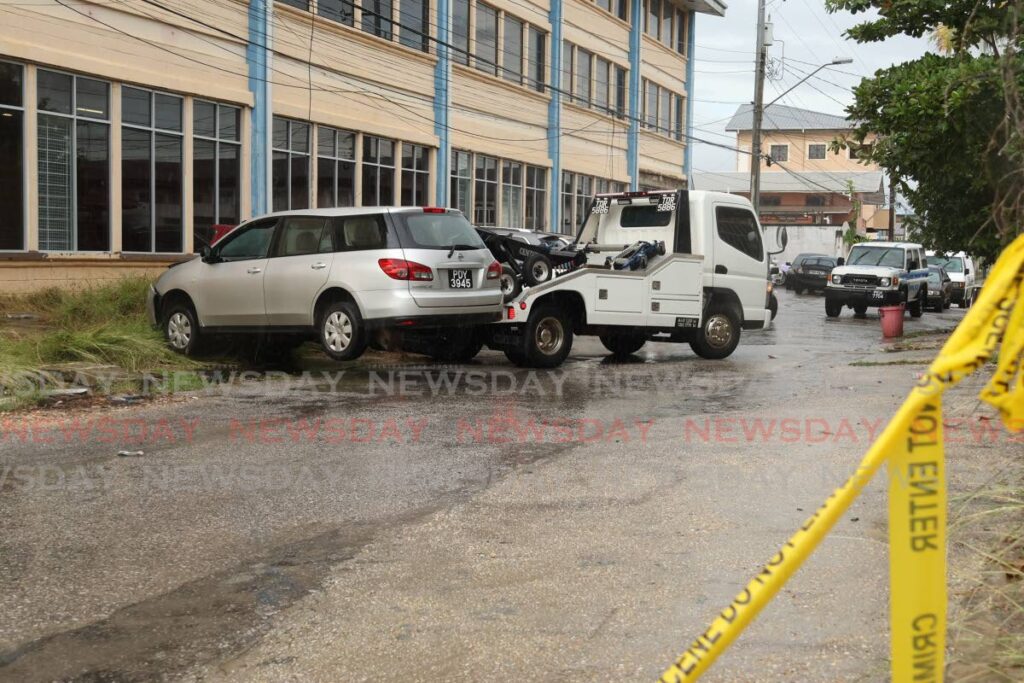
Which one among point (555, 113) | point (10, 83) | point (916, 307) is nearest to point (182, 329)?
point (10, 83)

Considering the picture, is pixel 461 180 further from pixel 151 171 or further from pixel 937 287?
pixel 937 287

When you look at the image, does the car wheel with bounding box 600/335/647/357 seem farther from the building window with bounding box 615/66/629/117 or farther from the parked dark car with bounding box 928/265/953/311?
the building window with bounding box 615/66/629/117

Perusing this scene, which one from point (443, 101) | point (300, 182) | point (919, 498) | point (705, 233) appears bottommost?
point (919, 498)

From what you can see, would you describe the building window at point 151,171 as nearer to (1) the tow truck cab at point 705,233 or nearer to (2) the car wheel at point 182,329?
(2) the car wheel at point 182,329

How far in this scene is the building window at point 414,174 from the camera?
87.1ft

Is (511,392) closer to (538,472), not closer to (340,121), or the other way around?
(538,472)

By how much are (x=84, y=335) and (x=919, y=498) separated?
1218cm

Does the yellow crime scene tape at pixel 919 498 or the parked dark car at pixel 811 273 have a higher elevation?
the parked dark car at pixel 811 273

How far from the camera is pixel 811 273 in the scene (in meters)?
44.3

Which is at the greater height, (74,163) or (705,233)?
(74,163)

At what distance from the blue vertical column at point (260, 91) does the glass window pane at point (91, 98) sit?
3.44m

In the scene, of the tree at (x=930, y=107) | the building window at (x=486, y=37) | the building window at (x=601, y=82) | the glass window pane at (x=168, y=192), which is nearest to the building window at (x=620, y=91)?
the building window at (x=601, y=82)

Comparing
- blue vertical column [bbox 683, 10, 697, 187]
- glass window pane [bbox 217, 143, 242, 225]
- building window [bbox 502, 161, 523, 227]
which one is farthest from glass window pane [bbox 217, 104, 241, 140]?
blue vertical column [bbox 683, 10, 697, 187]

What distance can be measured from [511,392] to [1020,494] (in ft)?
23.6
